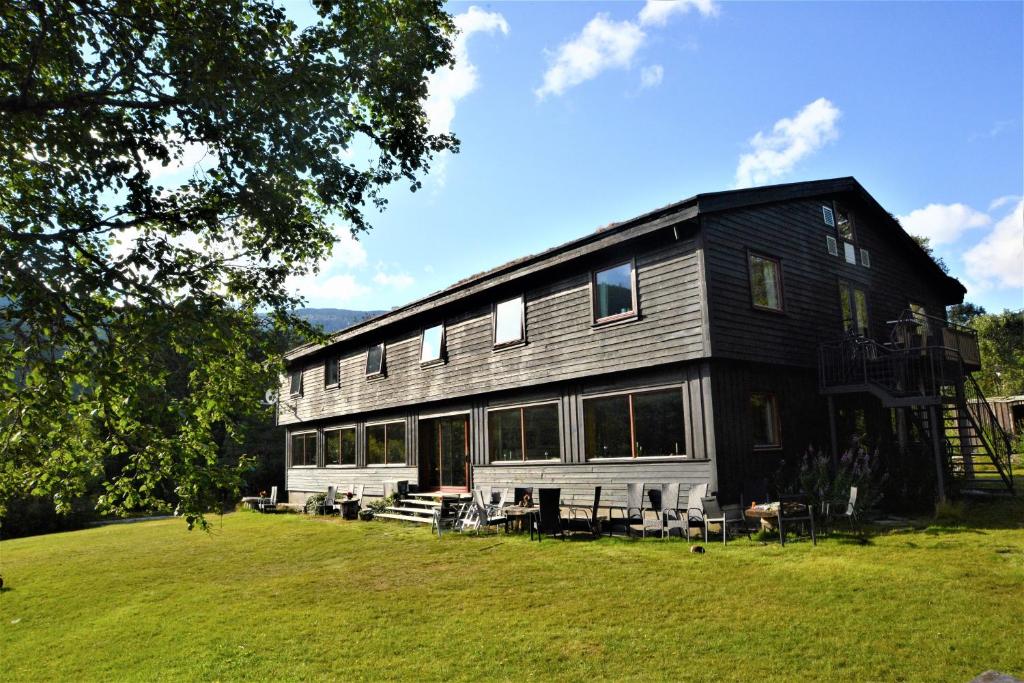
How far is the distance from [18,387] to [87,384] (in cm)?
123

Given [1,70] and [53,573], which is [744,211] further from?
[53,573]

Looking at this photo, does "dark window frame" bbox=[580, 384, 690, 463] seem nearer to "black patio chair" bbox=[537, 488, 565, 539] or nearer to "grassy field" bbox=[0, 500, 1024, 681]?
"black patio chair" bbox=[537, 488, 565, 539]

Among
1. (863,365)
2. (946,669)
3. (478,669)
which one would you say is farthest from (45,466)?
(863,365)

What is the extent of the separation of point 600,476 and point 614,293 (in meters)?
3.83

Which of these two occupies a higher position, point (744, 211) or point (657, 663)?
point (744, 211)

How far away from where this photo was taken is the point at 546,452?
1533 cm

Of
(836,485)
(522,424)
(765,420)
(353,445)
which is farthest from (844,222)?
(353,445)

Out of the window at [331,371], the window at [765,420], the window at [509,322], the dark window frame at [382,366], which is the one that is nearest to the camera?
the window at [765,420]

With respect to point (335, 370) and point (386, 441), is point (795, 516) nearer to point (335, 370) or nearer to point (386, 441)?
point (386, 441)

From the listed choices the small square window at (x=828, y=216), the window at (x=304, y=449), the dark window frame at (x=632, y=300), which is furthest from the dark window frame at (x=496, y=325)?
the window at (x=304, y=449)

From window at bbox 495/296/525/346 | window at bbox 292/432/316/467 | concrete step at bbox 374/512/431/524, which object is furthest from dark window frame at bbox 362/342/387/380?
window at bbox 292/432/316/467

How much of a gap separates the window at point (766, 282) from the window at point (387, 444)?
38.0 feet

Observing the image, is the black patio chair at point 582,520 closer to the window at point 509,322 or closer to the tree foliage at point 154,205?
the window at point 509,322

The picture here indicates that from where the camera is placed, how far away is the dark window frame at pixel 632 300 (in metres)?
13.4
